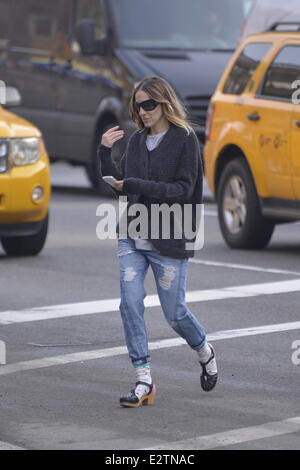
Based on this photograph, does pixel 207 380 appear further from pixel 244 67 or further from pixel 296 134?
pixel 244 67

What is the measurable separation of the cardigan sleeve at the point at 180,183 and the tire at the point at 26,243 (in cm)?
604

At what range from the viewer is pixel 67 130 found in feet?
64.5

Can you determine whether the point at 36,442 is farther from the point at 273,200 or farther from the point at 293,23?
the point at 293,23

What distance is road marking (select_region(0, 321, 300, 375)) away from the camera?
8.22 m

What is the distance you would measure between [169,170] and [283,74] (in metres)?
6.11

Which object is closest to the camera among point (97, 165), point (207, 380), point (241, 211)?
point (207, 380)

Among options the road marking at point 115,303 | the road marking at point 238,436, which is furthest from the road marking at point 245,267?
the road marking at point 238,436

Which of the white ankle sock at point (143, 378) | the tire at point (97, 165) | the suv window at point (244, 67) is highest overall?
the white ankle sock at point (143, 378)

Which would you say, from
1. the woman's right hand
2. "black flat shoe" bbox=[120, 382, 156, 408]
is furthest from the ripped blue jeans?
the woman's right hand

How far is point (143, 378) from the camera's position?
23.7ft

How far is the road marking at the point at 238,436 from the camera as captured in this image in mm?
6234

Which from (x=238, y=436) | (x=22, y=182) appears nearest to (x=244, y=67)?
(x=22, y=182)

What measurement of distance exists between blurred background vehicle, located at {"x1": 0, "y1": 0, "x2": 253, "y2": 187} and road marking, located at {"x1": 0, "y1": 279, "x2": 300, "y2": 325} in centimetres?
706

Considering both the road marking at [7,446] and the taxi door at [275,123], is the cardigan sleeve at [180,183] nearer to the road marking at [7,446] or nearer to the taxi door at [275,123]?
the road marking at [7,446]
